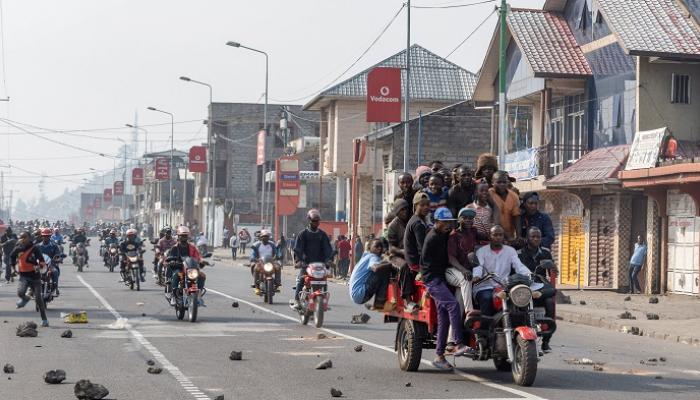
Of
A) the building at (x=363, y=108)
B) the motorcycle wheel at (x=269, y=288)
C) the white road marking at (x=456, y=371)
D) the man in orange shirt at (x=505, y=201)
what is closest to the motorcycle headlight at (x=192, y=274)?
the white road marking at (x=456, y=371)

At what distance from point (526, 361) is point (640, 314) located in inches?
592

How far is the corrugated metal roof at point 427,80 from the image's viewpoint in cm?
6550

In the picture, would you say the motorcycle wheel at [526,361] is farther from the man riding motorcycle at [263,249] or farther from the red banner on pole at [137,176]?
the red banner on pole at [137,176]

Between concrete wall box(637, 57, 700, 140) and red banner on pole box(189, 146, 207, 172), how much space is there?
54.0 meters

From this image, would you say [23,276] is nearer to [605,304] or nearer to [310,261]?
[310,261]

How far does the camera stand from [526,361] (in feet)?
38.7

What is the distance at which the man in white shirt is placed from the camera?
12.4 m

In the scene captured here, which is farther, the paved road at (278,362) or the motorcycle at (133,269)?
the motorcycle at (133,269)

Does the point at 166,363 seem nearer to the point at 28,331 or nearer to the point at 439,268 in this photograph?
the point at 439,268

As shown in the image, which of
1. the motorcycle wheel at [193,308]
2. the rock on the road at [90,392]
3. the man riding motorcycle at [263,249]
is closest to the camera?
the rock on the road at [90,392]

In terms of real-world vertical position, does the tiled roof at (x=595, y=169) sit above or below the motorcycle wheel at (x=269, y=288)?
above

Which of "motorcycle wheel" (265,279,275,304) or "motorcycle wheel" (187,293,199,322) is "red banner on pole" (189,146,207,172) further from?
"motorcycle wheel" (187,293,199,322)

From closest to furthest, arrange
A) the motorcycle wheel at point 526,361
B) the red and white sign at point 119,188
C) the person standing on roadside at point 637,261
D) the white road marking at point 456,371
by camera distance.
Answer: the white road marking at point 456,371, the motorcycle wheel at point 526,361, the person standing on roadside at point 637,261, the red and white sign at point 119,188

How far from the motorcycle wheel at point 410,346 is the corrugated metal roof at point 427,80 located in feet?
169
